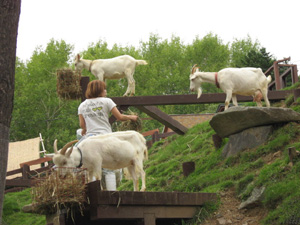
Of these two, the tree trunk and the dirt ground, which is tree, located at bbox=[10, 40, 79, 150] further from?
the tree trunk

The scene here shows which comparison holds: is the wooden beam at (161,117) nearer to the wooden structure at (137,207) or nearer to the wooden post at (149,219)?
the wooden structure at (137,207)

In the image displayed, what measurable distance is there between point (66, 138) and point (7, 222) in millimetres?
27368

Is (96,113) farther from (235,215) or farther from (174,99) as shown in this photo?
(174,99)

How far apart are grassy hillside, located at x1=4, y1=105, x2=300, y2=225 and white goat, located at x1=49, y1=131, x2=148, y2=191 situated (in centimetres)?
166

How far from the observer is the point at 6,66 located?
5219 millimetres

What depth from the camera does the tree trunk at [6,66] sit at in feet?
16.8

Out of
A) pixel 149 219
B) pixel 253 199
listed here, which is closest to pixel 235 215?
pixel 253 199

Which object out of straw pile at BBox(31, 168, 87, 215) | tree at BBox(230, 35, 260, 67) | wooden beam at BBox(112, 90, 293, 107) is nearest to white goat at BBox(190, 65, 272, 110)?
wooden beam at BBox(112, 90, 293, 107)

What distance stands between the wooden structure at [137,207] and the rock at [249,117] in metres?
2.97

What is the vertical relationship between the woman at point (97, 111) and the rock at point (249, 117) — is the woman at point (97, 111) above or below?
above

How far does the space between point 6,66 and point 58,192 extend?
2450 millimetres

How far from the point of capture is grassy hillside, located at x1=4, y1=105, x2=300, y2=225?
928 cm

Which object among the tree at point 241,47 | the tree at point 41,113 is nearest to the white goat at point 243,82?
the tree at point 41,113

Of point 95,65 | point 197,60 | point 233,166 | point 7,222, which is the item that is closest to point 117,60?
point 95,65
